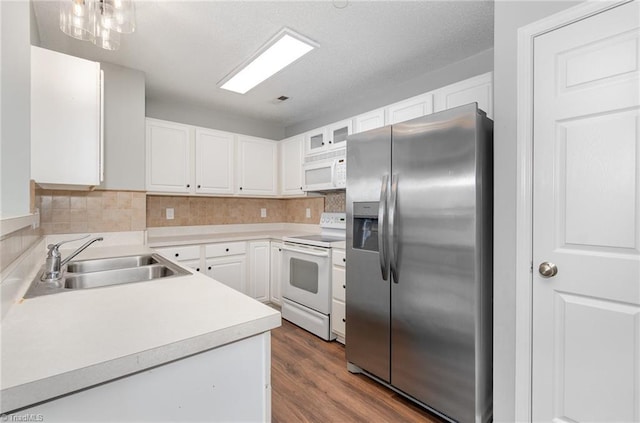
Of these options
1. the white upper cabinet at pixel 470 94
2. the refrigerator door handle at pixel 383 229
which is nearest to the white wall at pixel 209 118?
the white upper cabinet at pixel 470 94

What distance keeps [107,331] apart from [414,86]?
296cm

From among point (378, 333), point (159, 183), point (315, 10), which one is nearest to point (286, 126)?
point (159, 183)

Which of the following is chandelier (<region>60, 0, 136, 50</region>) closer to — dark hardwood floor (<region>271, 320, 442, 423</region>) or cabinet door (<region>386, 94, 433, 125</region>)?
cabinet door (<region>386, 94, 433, 125</region>)

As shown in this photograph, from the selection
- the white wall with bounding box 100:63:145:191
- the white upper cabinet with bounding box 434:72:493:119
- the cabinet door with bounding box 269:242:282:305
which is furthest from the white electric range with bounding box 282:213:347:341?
the white wall with bounding box 100:63:145:191

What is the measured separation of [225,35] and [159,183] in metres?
1.68

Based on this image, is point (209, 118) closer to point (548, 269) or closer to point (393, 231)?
point (393, 231)

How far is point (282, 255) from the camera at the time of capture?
3332mm

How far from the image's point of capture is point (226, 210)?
398 centimetres

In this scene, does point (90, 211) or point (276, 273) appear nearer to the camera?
point (90, 211)

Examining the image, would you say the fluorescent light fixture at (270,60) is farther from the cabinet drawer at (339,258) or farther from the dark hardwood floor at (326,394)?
the dark hardwood floor at (326,394)

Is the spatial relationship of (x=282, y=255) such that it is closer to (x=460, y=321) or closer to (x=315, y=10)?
(x=460, y=321)

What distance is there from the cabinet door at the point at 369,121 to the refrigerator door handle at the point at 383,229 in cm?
104

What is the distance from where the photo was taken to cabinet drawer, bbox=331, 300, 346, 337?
102 inches

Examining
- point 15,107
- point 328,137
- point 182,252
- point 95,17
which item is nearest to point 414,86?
point 328,137
